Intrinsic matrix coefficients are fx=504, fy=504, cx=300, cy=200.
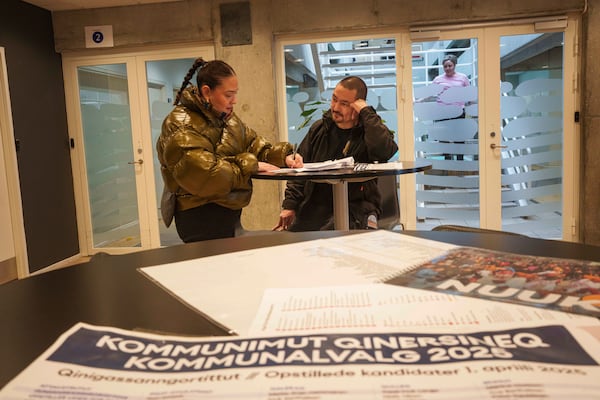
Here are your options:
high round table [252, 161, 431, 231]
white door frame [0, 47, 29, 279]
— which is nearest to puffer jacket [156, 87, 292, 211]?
high round table [252, 161, 431, 231]

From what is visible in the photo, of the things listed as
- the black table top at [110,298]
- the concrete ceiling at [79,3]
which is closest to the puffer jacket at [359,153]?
the black table top at [110,298]

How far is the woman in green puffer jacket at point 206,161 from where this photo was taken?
7.78 feet

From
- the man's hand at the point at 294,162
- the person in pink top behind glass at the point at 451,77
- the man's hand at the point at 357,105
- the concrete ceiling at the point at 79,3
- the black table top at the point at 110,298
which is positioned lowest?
the black table top at the point at 110,298

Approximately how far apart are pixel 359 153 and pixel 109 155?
3.44 metres

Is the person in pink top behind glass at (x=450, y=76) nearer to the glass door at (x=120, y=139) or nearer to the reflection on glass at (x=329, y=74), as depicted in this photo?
the reflection on glass at (x=329, y=74)

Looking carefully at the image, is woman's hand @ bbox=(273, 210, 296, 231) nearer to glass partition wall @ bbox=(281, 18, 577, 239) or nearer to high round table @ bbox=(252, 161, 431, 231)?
high round table @ bbox=(252, 161, 431, 231)

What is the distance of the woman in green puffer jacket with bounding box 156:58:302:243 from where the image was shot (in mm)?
2371

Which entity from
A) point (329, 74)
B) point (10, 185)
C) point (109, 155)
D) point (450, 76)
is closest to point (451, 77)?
point (450, 76)

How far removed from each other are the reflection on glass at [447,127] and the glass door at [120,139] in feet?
7.78

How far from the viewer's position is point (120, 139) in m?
5.39

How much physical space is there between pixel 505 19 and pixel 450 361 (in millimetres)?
4826

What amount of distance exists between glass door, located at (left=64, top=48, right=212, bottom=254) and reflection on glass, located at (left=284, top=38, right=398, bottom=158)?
1.10m

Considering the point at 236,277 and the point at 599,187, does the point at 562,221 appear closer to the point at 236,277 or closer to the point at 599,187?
the point at 599,187

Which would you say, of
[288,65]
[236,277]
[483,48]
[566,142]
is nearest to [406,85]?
[483,48]
